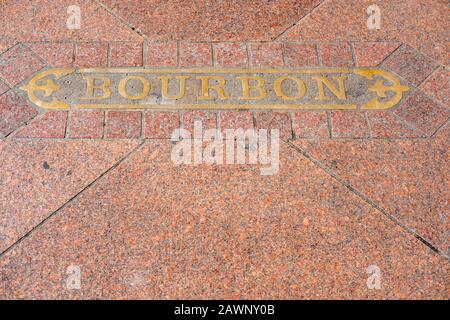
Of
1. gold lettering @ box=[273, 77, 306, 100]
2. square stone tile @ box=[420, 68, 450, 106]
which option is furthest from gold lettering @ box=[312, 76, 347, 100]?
square stone tile @ box=[420, 68, 450, 106]

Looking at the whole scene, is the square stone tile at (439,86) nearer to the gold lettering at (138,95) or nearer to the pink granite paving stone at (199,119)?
the pink granite paving stone at (199,119)

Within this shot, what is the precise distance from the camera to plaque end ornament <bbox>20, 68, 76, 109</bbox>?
134 inches

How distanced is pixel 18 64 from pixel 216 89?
159cm

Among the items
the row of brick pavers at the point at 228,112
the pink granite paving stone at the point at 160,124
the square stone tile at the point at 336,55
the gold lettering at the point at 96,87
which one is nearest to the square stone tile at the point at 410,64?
the row of brick pavers at the point at 228,112

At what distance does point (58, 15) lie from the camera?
3.94m

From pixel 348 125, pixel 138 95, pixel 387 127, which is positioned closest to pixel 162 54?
pixel 138 95

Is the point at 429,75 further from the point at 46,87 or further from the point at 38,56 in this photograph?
the point at 38,56

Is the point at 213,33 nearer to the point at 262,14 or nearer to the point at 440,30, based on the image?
the point at 262,14

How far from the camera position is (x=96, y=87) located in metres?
3.51

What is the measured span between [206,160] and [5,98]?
5.30ft

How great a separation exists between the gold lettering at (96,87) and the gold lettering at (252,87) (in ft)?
3.34

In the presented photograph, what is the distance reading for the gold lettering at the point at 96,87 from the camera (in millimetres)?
3454

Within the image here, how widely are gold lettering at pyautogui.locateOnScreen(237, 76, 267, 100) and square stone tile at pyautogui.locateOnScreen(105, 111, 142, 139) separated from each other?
31.5 inches

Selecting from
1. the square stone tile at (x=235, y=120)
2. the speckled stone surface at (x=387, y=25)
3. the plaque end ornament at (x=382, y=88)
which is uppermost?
the speckled stone surface at (x=387, y=25)
